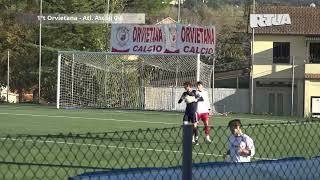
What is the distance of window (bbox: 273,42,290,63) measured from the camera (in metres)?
56.0

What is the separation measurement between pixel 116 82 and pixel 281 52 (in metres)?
16.6

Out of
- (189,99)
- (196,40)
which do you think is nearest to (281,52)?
(196,40)

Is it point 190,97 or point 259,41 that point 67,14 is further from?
point 190,97

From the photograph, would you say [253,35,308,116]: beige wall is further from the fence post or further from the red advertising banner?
the fence post

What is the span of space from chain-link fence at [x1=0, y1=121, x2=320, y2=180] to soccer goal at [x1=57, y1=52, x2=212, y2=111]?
23.0m

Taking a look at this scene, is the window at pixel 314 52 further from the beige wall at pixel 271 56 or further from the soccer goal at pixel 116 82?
the soccer goal at pixel 116 82

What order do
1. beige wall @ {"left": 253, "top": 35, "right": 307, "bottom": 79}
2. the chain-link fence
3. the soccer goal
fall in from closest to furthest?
the chain-link fence → the soccer goal → beige wall @ {"left": 253, "top": 35, "right": 307, "bottom": 79}

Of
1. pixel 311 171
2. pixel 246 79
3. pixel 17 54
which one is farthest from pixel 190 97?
pixel 17 54

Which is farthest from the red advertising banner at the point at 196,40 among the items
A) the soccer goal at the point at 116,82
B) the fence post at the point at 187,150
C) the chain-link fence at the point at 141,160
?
the fence post at the point at 187,150

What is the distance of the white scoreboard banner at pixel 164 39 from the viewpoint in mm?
39312

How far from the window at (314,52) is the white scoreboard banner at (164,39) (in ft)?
58.6

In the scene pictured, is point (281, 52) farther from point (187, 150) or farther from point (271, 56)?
point (187, 150)

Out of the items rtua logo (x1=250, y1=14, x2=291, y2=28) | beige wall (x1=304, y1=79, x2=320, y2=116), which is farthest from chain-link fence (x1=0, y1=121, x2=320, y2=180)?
rtua logo (x1=250, y1=14, x2=291, y2=28)

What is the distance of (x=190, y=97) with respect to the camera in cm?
2050
